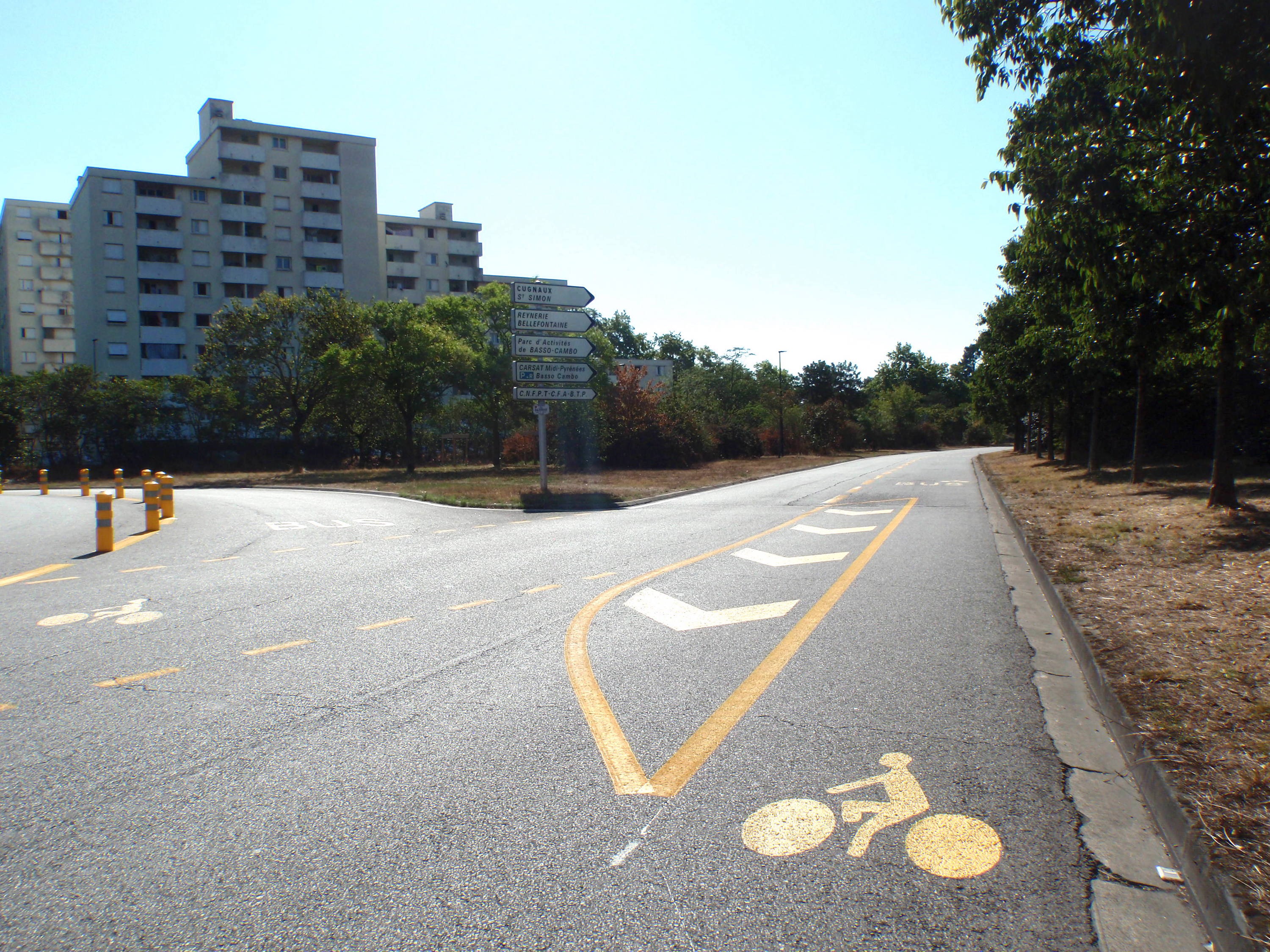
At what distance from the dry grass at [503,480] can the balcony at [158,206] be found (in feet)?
106

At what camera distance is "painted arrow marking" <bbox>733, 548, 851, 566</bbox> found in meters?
10.4

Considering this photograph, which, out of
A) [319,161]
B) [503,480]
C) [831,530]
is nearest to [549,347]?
[503,480]

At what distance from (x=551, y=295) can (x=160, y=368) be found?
54746 millimetres

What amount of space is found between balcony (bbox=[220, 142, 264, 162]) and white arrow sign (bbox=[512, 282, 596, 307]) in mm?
56322

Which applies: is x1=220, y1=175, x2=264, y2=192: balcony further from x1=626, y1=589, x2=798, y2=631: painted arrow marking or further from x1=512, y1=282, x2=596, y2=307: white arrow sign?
x1=626, y1=589, x2=798, y2=631: painted arrow marking

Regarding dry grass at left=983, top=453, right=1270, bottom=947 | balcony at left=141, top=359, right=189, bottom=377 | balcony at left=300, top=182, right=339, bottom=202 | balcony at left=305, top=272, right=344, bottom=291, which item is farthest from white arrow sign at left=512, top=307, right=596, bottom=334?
balcony at left=300, top=182, right=339, bottom=202

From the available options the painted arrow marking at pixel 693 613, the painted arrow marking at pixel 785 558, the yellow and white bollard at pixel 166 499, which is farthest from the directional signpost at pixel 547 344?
the painted arrow marking at pixel 693 613

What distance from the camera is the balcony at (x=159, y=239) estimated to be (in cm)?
6488

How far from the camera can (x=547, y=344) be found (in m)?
23.2

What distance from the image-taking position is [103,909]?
2.84 meters

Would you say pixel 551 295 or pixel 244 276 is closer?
pixel 551 295

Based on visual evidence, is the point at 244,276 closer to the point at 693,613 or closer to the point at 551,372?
the point at 551,372

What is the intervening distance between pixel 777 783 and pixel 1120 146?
893 cm

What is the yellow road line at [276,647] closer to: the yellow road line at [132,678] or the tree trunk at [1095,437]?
the yellow road line at [132,678]
